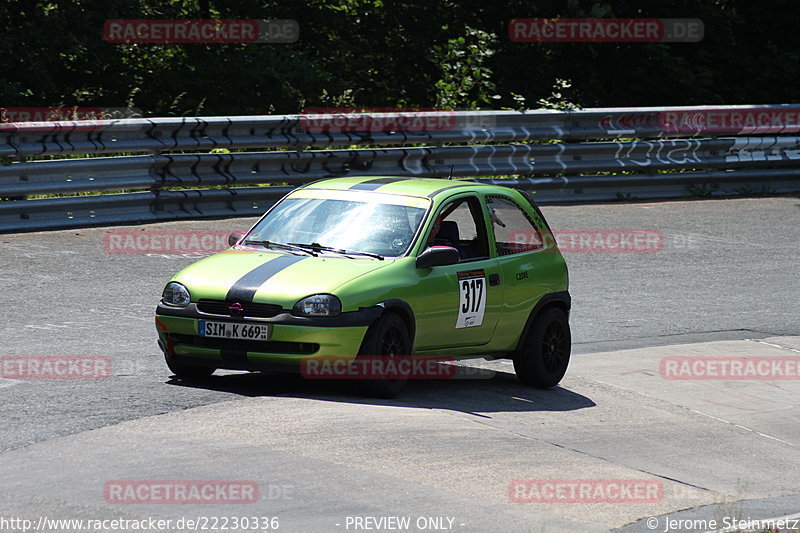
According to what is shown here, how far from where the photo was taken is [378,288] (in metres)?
8.91

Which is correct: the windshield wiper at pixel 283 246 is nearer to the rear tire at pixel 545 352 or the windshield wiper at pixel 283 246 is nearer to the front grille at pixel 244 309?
the front grille at pixel 244 309

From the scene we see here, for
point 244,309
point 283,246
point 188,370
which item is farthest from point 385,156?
point 244,309

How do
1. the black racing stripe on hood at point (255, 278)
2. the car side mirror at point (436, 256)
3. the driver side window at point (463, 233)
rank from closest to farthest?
the black racing stripe on hood at point (255, 278) < the car side mirror at point (436, 256) < the driver side window at point (463, 233)

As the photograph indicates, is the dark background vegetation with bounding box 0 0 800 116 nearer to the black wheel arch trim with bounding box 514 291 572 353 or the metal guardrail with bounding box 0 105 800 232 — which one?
the metal guardrail with bounding box 0 105 800 232

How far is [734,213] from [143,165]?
28.9ft

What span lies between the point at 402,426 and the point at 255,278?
153 centimetres

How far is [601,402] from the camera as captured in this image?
32.8 ft

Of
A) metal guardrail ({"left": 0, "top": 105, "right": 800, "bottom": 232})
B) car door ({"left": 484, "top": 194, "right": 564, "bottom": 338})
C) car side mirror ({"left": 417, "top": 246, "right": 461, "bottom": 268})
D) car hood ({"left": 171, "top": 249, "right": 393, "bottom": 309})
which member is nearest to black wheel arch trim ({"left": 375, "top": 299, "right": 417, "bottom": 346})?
car hood ({"left": 171, "top": 249, "right": 393, "bottom": 309})

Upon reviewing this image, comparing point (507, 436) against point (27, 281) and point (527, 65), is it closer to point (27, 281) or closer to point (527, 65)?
point (27, 281)

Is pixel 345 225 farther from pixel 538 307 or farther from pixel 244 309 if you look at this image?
pixel 538 307

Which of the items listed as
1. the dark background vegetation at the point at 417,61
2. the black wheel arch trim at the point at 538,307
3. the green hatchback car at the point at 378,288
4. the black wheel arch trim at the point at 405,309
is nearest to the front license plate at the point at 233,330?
the green hatchback car at the point at 378,288

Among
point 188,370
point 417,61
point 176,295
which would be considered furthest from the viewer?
point 417,61

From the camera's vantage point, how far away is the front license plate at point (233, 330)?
875 cm

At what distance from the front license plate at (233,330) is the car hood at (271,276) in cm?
17
